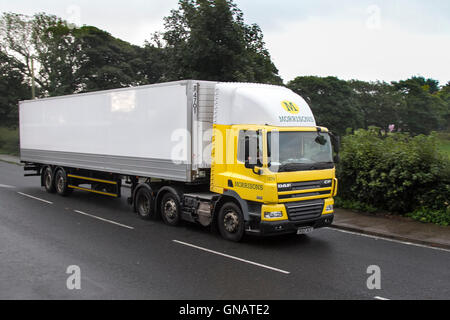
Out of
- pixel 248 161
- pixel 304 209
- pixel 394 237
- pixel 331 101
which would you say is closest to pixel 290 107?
pixel 248 161

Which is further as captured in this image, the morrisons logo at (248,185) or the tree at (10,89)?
the tree at (10,89)

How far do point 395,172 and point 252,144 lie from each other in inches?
192

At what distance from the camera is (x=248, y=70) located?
16484 mm

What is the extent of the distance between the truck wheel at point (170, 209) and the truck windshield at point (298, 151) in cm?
323

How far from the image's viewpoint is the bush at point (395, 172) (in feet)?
36.5

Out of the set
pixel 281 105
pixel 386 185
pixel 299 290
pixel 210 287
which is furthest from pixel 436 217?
pixel 210 287

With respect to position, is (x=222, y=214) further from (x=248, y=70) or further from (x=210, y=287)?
(x=248, y=70)

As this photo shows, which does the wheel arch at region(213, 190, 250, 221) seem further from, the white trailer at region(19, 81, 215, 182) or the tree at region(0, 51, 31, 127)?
the tree at region(0, 51, 31, 127)

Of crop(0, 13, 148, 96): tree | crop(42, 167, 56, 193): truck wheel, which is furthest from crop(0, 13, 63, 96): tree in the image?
crop(42, 167, 56, 193): truck wheel

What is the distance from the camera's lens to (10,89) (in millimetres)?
44312

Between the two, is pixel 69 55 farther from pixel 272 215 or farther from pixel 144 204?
pixel 272 215

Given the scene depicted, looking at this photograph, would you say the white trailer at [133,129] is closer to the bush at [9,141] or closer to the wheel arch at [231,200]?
the wheel arch at [231,200]

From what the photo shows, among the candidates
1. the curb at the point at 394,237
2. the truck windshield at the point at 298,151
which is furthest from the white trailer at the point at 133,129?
the curb at the point at 394,237

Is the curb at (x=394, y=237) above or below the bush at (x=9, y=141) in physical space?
below
